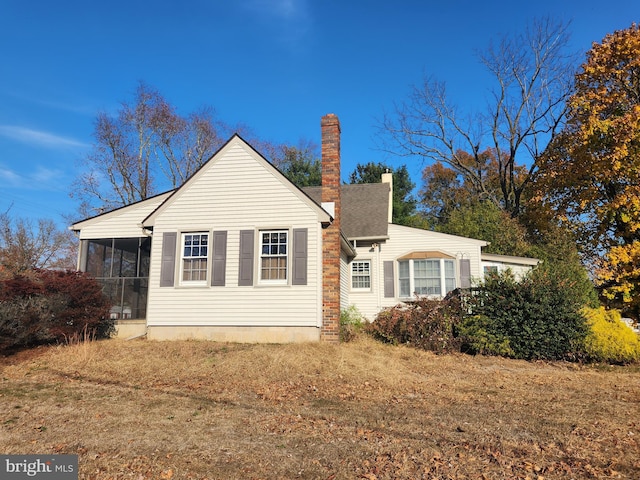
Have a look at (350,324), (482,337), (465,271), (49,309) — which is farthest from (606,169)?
(49,309)

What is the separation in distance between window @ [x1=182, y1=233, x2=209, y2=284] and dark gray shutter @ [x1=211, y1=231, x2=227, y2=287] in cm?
34

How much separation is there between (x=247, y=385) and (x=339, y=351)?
312cm

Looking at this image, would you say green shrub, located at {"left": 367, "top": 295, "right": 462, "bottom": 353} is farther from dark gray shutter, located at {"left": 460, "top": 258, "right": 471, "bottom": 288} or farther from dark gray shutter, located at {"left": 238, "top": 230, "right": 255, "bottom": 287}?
dark gray shutter, located at {"left": 460, "top": 258, "right": 471, "bottom": 288}

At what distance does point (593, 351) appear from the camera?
→ 10.7m

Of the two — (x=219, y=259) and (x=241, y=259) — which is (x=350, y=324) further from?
(x=219, y=259)

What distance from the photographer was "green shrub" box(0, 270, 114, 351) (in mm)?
10539

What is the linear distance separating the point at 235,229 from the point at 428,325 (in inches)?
234

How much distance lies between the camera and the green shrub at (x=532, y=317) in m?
10.9

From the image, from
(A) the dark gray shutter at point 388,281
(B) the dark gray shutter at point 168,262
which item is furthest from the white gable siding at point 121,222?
(A) the dark gray shutter at point 388,281

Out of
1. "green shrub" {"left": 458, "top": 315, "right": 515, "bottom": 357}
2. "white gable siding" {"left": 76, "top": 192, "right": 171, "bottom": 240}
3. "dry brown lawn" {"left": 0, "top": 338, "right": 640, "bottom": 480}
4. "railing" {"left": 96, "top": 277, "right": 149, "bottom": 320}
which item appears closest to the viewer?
"dry brown lawn" {"left": 0, "top": 338, "right": 640, "bottom": 480}

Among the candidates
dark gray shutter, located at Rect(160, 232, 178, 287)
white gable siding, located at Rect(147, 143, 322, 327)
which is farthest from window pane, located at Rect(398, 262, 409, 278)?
dark gray shutter, located at Rect(160, 232, 178, 287)

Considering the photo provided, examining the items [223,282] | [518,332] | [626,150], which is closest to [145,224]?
[223,282]

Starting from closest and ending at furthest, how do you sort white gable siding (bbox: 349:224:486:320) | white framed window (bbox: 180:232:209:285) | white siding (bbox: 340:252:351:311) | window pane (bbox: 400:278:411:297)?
white framed window (bbox: 180:232:209:285) → white siding (bbox: 340:252:351:311) → white gable siding (bbox: 349:224:486:320) → window pane (bbox: 400:278:411:297)

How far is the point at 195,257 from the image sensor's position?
13.2 metres
